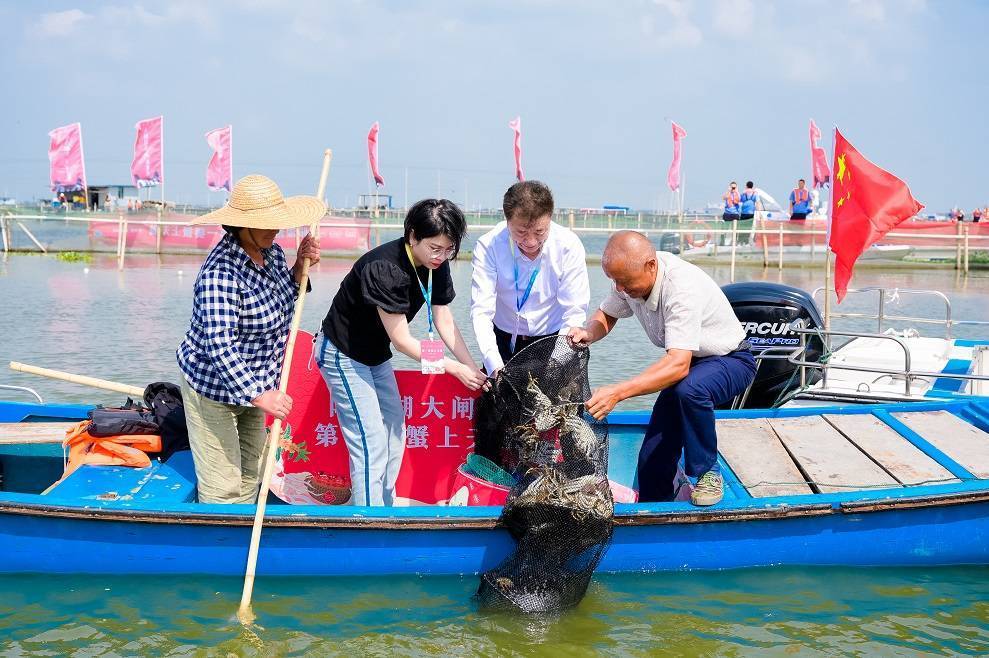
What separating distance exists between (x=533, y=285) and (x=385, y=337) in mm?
1003

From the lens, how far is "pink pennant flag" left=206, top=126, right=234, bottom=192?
3142 cm

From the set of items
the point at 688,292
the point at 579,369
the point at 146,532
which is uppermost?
the point at 688,292

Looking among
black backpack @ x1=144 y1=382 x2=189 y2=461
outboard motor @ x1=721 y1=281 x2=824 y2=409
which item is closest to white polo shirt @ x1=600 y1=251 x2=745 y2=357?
outboard motor @ x1=721 y1=281 x2=824 y2=409

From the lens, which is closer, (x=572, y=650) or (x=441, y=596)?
(x=572, y=650)

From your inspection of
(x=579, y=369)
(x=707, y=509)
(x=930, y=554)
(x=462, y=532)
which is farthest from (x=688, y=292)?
(x=930, y=554)

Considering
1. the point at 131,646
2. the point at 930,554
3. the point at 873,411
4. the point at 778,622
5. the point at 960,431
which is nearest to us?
the point at 131,646

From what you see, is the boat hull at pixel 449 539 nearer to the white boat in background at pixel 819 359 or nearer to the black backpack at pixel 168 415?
the black backpack at pixel 168 415

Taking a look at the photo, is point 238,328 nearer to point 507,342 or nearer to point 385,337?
point 385,337

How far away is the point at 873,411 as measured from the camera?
637cm

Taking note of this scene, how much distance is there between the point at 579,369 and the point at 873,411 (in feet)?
8.41

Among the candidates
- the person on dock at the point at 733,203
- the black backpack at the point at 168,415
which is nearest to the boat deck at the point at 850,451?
the black backpack at the point at 168,415

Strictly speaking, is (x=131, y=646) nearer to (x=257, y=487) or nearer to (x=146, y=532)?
(x=146, y=532)

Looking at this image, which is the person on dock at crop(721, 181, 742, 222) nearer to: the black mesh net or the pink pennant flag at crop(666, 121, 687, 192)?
the pink pennant flag at crop(666, 121, 687, 192)

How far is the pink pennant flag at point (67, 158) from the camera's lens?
30875 millimetres
